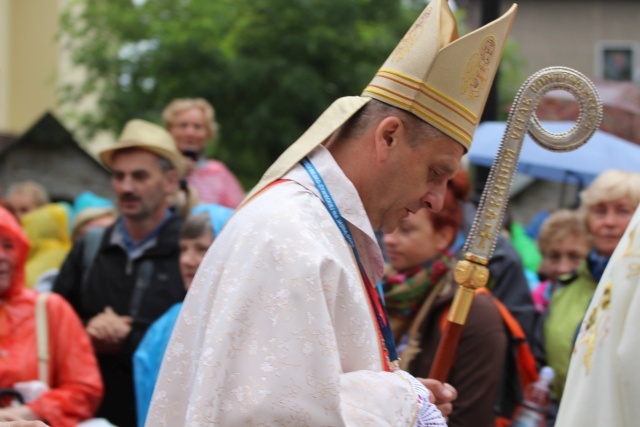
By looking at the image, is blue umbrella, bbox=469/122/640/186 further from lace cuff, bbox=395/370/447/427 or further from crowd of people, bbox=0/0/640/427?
lace cuff, bbox=395/370/447/427

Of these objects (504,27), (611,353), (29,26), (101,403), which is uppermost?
(29,26)

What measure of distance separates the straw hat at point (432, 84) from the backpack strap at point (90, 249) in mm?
2544

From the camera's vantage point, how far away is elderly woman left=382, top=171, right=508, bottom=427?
3.90m

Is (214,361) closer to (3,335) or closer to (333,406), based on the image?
(333,406)

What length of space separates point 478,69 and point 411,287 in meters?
1.33

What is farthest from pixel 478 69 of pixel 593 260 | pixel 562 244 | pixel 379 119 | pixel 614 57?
pixel 614 57

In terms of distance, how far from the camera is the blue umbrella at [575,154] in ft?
23.8

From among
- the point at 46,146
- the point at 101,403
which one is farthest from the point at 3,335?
the point at 46,146

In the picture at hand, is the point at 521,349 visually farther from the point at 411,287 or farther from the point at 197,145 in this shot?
the point at 197,145

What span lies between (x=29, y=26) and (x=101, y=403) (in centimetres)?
2031

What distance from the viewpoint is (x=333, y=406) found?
7.75ft

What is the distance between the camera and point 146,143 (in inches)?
214

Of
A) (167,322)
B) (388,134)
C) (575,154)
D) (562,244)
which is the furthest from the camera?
(575,154)

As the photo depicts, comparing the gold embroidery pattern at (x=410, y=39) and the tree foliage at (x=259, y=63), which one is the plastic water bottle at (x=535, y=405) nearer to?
the gold embroidery pattern at (x=410, y=39)
